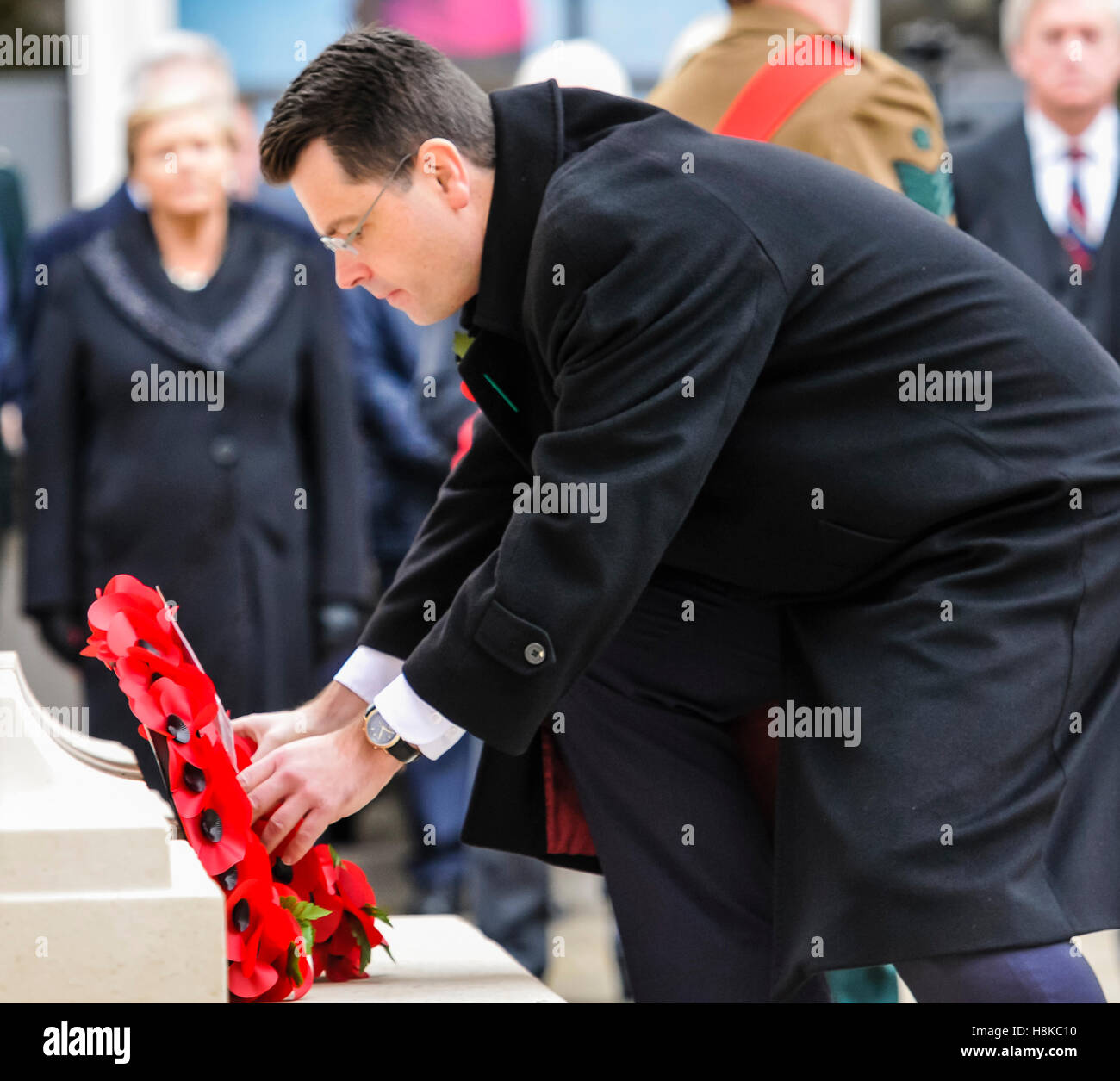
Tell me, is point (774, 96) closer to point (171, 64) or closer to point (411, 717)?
point (411, 717)

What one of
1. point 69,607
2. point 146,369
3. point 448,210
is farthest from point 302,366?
point 448,210

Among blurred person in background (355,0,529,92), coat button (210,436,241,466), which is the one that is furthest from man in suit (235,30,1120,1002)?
blurred person in background (355,0,529,92)

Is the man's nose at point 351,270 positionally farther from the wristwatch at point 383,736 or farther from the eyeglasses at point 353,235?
the wristwatch at point 383,736

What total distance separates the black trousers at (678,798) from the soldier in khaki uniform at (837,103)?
815mm

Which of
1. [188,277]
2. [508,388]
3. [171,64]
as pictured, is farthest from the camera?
[171,64]

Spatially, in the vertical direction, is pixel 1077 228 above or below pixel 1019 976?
above

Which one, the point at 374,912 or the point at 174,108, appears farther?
the point at 174,108

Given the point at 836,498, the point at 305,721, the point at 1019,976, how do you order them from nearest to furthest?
the point at 1019,976 → the point at 836,498 → the point at 305,721

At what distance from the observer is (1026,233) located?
173 inches

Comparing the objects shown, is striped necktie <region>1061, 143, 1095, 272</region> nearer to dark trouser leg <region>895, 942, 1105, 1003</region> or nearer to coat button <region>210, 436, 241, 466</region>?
coat button <region>210, 436, 241, 466</region>

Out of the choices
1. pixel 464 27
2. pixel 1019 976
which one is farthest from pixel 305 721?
pixel 464 27

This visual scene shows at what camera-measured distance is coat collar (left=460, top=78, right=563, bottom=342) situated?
2139mm

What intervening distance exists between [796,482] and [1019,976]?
23.2 inches

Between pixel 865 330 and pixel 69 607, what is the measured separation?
8.24 ft
